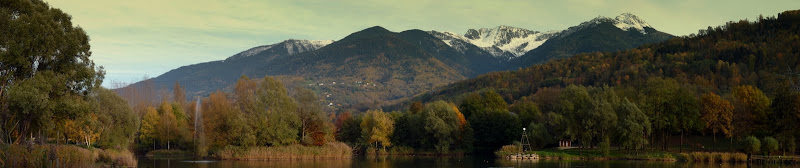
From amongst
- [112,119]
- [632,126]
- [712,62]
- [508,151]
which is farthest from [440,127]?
[712,62]

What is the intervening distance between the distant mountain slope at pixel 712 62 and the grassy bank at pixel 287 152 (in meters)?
61.1

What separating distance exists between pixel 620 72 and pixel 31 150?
148730 millimetres

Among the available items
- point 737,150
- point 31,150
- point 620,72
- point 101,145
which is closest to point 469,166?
point 737,150

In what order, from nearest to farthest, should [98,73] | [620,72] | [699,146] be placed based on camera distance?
[98,73], [699,146], [620,72]

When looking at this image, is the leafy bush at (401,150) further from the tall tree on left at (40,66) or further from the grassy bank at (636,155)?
the tall tree on left at (40,66)

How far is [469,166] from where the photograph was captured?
62.1 metres

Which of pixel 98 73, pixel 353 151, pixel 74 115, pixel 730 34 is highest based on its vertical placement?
pixel 730 34

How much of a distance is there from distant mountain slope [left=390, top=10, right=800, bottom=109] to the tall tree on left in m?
96.4

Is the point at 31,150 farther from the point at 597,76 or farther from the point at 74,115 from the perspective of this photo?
the point at 597,76

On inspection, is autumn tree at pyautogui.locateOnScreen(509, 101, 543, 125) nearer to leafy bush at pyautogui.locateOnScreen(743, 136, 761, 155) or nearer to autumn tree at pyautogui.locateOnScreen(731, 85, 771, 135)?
autumn tree at pyautogui.locateOnScreen(731, 85, 771, 135)

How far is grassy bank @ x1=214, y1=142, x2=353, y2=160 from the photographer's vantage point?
2921 inches

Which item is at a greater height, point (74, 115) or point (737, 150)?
point (74, 115)

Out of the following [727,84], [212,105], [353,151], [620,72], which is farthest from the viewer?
[620,72]

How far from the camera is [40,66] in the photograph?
138ft
